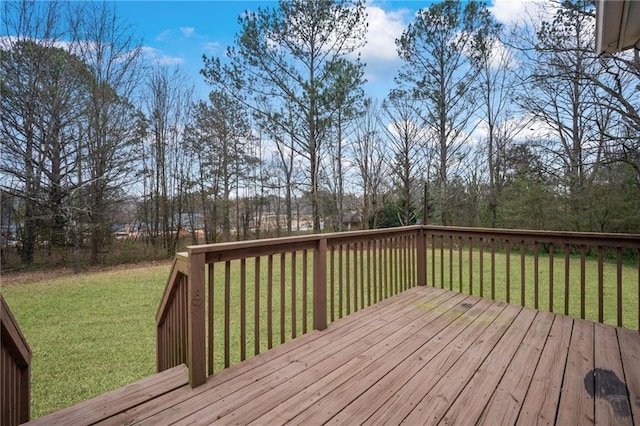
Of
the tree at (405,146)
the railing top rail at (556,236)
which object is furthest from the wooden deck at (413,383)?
the tree at (405,146)

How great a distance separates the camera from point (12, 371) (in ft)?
5.75

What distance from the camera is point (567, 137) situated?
891cm

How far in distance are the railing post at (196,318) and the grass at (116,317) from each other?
2.15 feet

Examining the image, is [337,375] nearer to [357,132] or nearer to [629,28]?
[629,28]

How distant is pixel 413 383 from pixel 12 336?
2.39 meters

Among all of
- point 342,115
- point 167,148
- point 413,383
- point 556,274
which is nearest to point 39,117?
point 167,148

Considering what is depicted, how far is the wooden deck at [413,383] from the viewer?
1.51 metres

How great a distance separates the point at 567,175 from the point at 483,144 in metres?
3.16

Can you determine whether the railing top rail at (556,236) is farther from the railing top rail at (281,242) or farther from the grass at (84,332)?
the grass at (84,332)

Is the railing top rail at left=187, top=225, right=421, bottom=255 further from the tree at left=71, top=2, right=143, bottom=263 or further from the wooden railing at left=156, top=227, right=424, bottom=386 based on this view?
the tree at left=71, top=2, right=143, bottom=263

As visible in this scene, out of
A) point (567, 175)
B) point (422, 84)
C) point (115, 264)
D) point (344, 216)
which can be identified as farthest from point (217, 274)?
point (567, 175)

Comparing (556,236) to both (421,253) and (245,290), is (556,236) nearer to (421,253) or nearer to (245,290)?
(421,253)

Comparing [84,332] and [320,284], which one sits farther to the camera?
[84,332]

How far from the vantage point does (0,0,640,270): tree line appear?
7.09 metres
